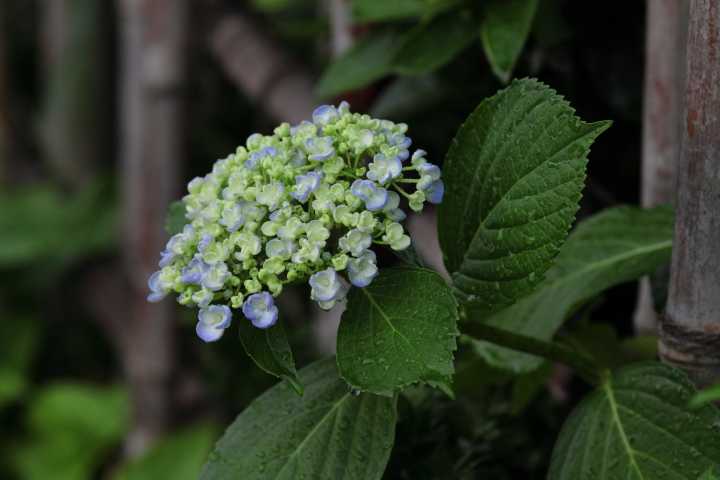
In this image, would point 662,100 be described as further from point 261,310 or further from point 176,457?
point 176,457

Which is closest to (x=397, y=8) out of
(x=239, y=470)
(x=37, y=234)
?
(x=239, y=470)

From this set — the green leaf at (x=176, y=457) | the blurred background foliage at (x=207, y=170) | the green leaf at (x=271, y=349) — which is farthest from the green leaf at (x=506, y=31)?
the green leaf at (x=176, y=457)

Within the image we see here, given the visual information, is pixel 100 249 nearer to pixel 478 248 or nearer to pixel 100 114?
pixel 100 114

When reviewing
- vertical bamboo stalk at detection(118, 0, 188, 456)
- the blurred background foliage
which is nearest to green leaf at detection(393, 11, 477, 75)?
the blurred background foliage

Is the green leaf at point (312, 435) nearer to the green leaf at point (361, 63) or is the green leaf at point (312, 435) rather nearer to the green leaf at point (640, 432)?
the green leaf at point (640, 432)

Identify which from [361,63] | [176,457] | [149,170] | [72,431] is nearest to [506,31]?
[361,63]
